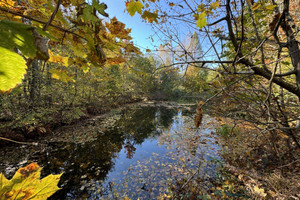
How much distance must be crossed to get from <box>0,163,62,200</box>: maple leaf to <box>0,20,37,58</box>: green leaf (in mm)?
418

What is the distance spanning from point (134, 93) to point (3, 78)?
17.8 metres

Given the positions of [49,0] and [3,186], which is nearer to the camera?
[3,186]

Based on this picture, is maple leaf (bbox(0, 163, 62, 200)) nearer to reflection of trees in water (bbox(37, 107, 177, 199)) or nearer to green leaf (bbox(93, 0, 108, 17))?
green leaf (bbox(93, 0, 108, 17))

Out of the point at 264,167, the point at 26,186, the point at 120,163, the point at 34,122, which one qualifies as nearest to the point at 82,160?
the point at 120,163

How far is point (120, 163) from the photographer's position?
4062mm

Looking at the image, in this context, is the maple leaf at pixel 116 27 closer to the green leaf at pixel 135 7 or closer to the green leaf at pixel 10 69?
the green leaf at pixel 135 7

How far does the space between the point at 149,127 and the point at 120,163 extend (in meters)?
3.71

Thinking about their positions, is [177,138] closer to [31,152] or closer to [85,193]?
[85,193]

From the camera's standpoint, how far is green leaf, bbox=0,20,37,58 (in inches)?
11.0

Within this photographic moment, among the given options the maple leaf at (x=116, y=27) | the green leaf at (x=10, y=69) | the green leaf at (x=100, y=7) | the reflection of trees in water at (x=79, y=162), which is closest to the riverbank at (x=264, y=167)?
the maple leaf at (x=116, y=27)

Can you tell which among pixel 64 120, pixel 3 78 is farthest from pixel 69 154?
pixel 3 78

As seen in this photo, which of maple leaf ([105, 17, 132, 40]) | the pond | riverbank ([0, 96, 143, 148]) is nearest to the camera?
maple leaf ([105, 17, 132, 40])

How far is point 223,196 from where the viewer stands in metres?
2.43

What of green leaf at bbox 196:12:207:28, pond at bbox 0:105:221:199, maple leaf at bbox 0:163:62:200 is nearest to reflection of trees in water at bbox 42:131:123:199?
pond at bbox 0:105:221:199
